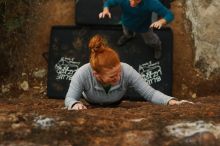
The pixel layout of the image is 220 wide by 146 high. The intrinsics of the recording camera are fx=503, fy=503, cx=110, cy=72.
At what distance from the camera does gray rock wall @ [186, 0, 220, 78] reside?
7477 mm

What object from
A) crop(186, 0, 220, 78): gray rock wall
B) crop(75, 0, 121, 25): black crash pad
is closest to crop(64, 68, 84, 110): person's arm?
crop(75, 0, 121, 25): black crash pad

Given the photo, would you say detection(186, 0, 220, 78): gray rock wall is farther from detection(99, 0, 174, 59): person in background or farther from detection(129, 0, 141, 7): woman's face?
detection(129, 0, 141, 7): woman's face

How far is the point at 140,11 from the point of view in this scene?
18.9ft

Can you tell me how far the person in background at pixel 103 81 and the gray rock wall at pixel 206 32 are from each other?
337cm

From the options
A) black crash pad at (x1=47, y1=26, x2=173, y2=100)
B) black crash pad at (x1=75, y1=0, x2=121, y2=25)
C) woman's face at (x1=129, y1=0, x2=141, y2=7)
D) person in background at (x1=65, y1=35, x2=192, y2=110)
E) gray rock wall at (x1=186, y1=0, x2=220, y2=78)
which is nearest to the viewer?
person in background at (x1=65, y1=35, x2=192, y2=110)

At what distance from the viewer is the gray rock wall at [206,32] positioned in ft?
24.5

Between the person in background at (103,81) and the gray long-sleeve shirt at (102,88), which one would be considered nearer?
the person in background at (103,81)

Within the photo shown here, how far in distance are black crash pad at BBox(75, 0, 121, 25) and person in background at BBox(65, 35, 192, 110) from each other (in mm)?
3375

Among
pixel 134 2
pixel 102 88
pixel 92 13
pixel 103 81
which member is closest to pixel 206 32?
pixel 92 13

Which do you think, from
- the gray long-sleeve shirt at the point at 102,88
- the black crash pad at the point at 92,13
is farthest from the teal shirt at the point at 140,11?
the gray long-sleeve shirt at the point at 102,88

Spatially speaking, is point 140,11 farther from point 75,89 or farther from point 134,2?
point 75,89

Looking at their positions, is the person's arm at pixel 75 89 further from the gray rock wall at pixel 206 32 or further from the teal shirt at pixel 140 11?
the gray rock wall at pixel 206 32

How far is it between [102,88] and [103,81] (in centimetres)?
20

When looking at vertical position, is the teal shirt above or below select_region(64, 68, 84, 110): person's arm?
above
